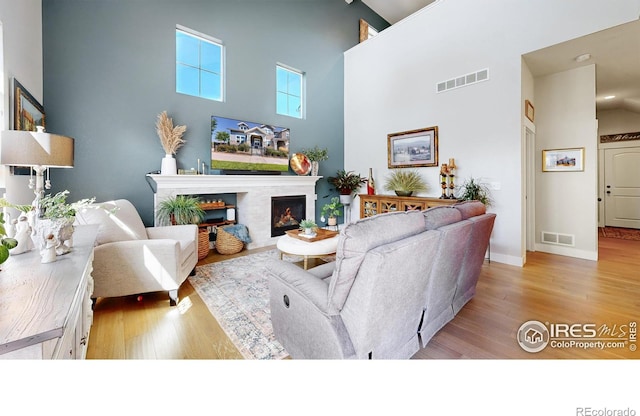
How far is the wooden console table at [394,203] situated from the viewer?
3.99 meters

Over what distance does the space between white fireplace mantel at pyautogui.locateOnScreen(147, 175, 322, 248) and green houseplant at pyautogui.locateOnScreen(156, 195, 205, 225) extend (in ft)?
0.44

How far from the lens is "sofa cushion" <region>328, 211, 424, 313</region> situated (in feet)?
3.70

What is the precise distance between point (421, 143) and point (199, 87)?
12.5ft

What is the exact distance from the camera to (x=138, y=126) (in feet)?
11.5

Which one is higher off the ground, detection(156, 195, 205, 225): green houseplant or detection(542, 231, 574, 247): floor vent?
detection(156, 195, 205, 225): green houseplant

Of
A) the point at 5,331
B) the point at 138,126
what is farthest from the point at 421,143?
the point at 5,331

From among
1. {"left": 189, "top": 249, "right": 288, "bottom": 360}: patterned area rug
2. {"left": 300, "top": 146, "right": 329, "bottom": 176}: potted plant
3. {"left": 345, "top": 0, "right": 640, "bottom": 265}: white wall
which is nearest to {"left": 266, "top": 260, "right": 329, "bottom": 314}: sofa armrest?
{"left": 189, "top": 249, "right": 288, "bottom": 360}: patterned area rug

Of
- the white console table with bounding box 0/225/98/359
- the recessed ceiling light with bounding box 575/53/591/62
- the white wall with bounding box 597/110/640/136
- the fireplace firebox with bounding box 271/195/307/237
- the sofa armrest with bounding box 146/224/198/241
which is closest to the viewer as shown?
the white console table with bounding box 0/225/98/359

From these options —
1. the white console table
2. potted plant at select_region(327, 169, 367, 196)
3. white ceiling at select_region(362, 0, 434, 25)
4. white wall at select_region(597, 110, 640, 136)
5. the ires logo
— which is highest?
white ceiling at select_region(362, 0, 434, 25)

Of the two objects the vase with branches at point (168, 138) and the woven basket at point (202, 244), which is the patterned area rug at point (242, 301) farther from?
the vase with branches at point (168, 138)

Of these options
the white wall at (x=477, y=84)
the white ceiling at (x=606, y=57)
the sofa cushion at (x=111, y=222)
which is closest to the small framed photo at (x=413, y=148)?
the white wall at (x=477, y=84)

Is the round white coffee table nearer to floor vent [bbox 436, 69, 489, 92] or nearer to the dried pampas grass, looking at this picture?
the dried pampas grass

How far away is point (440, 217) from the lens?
165 cm
